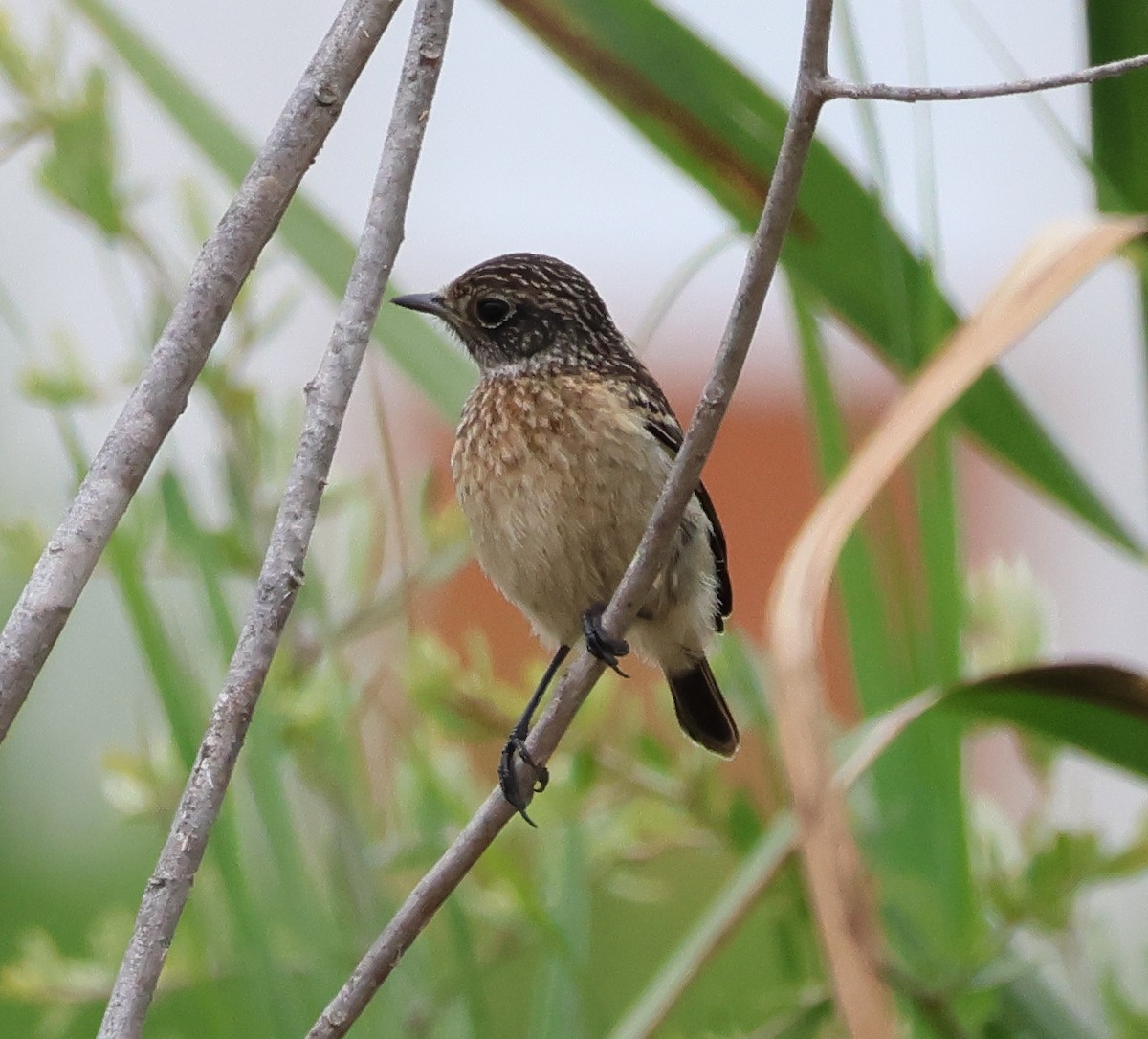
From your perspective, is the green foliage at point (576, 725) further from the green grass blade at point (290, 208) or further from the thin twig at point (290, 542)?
the thin twig at point (290, 542)

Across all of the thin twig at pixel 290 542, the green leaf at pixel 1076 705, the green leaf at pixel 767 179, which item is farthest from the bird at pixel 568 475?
the thin twig at pixel 290 542

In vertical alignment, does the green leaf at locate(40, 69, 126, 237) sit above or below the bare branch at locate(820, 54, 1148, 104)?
above

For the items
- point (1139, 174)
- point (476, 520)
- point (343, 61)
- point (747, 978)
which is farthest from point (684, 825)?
point (343, 61)

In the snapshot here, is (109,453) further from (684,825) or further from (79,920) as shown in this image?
(79,920)

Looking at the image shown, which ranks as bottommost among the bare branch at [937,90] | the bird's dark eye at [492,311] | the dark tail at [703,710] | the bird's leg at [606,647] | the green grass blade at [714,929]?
the green grass blade at [714,929]

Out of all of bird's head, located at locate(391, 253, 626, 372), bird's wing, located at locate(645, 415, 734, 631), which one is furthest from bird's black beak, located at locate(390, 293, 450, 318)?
bird's wing, located at locate(645, 415, 734, 631)

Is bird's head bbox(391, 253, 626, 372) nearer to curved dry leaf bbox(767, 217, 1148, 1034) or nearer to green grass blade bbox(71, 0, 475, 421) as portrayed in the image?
green grass blade bbox(71, 0, 475, 421)
